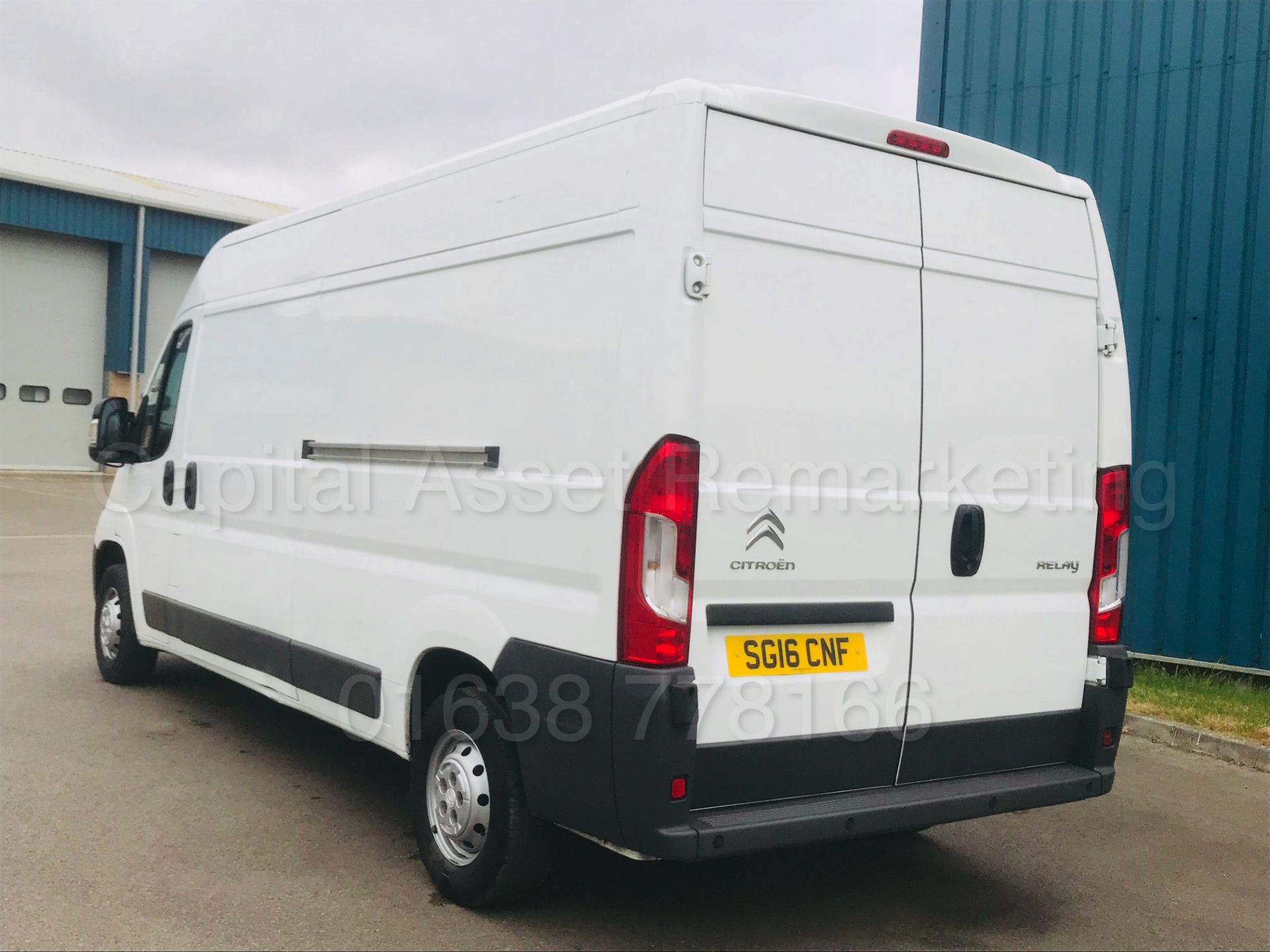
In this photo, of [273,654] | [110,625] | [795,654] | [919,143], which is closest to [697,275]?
[919,143]

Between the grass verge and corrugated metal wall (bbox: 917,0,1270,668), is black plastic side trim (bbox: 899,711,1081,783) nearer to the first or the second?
the grass verge

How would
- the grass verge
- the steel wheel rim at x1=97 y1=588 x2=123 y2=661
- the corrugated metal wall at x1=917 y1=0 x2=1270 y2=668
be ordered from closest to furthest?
the grass verge, the steel wheel rim at x1=97 y1=588 x2=123 y2=661, the corrugated metal wall at x1=917 y1=0 x2=1270 y2=668

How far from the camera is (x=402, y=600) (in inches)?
172

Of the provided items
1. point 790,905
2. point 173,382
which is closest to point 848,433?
point 790,905

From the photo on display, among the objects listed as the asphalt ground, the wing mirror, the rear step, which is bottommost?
the asphalt ground

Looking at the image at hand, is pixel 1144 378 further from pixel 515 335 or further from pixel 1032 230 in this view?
pixel 515 335

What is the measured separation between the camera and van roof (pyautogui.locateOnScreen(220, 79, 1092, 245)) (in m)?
3.53

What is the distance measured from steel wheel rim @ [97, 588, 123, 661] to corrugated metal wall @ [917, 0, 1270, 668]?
6.38 meters

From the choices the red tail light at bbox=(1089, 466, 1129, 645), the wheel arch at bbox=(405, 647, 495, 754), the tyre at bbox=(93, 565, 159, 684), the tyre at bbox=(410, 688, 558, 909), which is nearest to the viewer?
the tyre at bbox=(410, 688, 558, 909)

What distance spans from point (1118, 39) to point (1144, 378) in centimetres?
232

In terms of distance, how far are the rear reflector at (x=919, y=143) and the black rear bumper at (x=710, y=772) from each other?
5.84 feet

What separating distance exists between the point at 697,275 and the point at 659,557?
0.78m

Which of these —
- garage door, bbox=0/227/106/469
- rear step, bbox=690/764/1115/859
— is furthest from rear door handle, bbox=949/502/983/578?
garage door, bbox=0/227/106/469

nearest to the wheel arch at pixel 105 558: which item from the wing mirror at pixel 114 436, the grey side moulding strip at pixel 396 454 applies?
the wing mirror at pixel 114 436
